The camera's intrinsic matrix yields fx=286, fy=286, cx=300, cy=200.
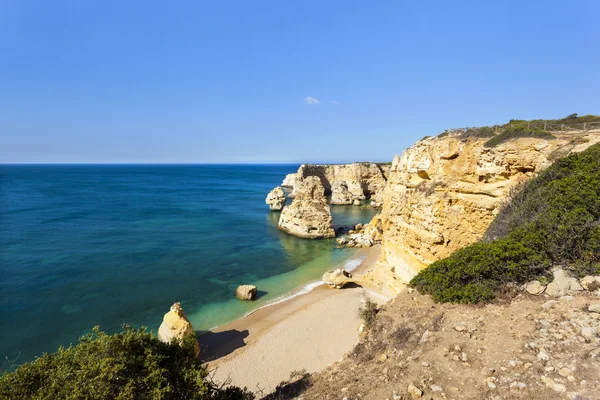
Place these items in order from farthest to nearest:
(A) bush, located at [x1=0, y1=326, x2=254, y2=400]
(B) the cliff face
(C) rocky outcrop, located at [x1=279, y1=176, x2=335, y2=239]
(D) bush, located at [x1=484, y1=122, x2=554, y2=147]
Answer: (C) rocky outcrop, located at [x1=279, y1=176, x2=335, y2=239]
(D) bush, located at [x1=484, y1=122, x2=554, y2=147]
(B) the cliff face
(A) bush, located at [x1=0, y1=326, x2=254, y2=400]

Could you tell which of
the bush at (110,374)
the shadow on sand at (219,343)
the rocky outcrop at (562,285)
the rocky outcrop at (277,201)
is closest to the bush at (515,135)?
the rocky outcrop at (562,285)

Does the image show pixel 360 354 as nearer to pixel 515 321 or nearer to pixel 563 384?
pixel 515 321

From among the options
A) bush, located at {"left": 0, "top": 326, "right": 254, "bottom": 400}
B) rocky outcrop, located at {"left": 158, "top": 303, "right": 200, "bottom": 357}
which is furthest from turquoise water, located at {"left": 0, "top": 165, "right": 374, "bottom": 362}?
bush, located at {"left": 0, "top": 326, "right": 254, "bottom": 400}

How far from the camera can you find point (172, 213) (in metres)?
43.1

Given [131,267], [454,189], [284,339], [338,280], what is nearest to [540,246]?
[454,189]

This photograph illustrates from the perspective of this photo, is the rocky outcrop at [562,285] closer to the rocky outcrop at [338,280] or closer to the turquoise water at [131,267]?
the rocky outcrop at [338,280]

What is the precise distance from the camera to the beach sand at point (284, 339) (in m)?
12.1

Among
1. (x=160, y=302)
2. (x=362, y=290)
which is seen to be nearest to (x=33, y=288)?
(x=160, y=302)

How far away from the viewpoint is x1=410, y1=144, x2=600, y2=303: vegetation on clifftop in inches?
270

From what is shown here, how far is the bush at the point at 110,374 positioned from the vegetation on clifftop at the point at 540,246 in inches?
253

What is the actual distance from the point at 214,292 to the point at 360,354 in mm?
14678

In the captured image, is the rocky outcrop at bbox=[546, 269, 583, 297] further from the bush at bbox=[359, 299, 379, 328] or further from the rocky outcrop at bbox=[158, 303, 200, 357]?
the rocky outcrop at bbox=[158, 303, 200, 357]

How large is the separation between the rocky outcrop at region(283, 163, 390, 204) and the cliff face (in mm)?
39334

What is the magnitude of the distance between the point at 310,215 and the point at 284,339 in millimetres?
18856
